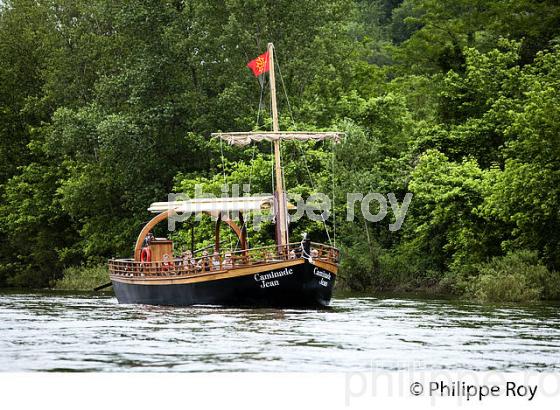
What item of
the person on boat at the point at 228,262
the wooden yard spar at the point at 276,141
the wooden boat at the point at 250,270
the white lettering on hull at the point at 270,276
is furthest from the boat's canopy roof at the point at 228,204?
the white lettering on hull at the point at 270,276

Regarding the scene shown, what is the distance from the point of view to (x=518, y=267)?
1813 inches

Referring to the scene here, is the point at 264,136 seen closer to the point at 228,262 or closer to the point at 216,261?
the point at 216,261

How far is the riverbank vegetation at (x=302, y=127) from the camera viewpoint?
49844 millimetres

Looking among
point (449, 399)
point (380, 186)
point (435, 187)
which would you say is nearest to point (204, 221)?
point (380, 186)

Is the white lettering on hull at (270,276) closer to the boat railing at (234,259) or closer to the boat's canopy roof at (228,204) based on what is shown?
the boat railing at (234,259)

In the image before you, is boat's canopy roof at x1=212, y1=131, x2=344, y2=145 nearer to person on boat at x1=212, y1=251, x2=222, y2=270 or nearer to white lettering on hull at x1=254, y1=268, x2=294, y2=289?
person on boat at x1=212, y1=251, x2=222, y2=270

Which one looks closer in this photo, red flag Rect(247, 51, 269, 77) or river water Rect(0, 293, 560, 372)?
river water Rect(0, 293, 560, 372)

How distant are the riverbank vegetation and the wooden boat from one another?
8.68m

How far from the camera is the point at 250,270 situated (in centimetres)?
4028

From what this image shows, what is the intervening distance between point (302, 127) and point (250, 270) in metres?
23.7

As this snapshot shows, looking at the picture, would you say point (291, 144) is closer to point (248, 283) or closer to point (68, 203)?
point (68, 203)

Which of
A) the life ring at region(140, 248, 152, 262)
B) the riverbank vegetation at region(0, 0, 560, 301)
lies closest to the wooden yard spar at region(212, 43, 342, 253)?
the life ring at region(140, 248, 152, 262)

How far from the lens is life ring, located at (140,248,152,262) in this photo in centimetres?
4759

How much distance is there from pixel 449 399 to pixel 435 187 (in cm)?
3140
